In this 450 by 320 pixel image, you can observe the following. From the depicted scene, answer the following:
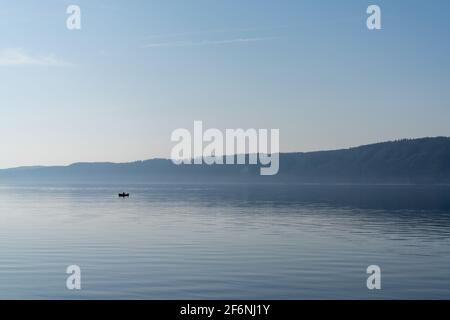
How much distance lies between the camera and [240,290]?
33094mm

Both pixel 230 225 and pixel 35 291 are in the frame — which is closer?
pixel 35 291

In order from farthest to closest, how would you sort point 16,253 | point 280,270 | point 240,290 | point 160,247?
point 160,247, point 16,253, point 280,270, point 240,290

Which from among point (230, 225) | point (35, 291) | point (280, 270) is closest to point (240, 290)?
point (280, 270)

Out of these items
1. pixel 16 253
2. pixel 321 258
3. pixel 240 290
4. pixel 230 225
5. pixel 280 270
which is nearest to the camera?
pixel 240 290

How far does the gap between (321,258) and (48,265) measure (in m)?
19.5
